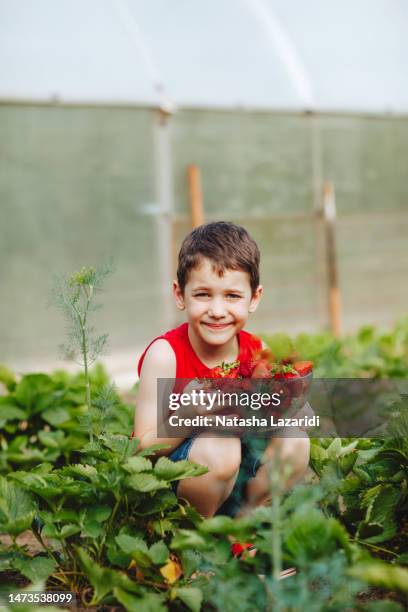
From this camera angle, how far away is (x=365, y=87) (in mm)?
8367

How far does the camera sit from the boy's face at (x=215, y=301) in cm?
249

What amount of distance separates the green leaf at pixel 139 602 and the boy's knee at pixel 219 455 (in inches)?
17.1

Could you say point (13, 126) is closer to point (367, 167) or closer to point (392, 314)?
point (367, 167)

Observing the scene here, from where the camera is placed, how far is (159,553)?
2.15 metres

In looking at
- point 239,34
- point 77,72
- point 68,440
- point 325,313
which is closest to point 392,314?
point 325,313

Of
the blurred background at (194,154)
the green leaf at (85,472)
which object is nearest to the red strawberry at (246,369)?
the green leaf at (85,472)

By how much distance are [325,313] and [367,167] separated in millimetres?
1532

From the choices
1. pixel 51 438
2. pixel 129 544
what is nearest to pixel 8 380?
pixel 51 438

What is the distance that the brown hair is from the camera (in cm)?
249

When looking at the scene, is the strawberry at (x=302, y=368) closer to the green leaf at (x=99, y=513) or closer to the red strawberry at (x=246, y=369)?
the red strawberry at (x=246, y=369)

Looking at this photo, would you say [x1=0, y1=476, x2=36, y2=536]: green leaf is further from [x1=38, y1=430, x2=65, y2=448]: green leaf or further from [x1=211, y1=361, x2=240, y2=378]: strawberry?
[x1=38, y1=430, x2=65, y2=448]: green leaf

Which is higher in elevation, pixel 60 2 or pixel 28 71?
pixel 60 2

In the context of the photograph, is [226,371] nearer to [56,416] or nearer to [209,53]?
[56,416]

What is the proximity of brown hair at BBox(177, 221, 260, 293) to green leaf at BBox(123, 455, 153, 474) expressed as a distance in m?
0.58
